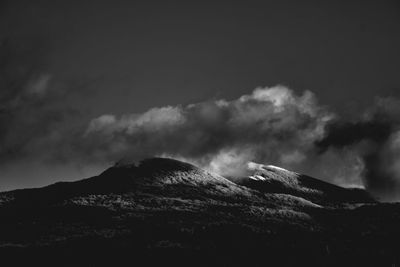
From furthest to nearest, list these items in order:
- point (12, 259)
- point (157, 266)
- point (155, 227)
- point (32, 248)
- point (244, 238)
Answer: point (155, 227)
point (244, 238)
point (32, 248)
point (12, 259)
point (157, 266)

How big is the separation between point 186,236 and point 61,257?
44.5 meters

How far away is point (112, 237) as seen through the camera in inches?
7141

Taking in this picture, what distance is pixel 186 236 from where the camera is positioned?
182 metres

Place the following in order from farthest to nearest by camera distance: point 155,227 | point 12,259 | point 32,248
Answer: point 155,227, point 32,248, point 12,259

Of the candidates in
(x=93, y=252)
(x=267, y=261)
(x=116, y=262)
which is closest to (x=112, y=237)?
(x=93, y=252)

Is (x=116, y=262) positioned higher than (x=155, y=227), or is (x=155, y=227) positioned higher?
(x=155, y=227)

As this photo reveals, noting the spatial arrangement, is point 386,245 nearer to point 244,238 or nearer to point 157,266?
point 244,238

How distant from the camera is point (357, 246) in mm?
180375

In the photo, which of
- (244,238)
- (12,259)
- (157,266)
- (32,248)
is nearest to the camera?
(157,266)

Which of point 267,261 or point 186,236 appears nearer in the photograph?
point 267,261

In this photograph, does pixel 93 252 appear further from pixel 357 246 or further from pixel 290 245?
pixel 357 246

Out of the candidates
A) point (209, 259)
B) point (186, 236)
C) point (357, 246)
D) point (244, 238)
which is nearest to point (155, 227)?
point (186, 236)

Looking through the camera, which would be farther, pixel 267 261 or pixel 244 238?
pixel 244 238

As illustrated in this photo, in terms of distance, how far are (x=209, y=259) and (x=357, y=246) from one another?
198 feet
